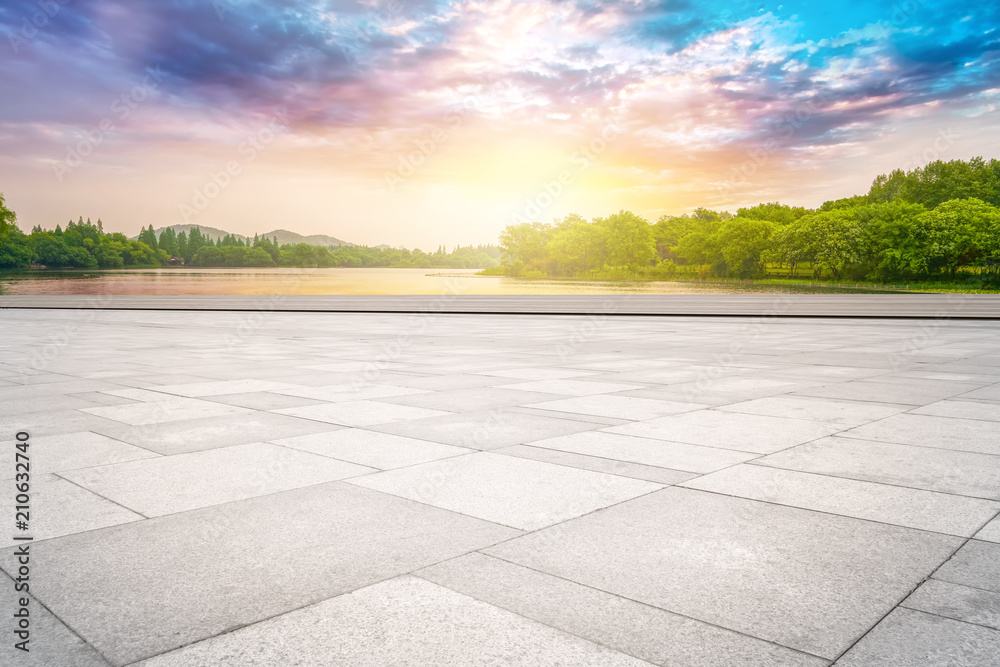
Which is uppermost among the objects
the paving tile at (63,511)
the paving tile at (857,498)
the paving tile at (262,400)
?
the paving tile at (63,511)

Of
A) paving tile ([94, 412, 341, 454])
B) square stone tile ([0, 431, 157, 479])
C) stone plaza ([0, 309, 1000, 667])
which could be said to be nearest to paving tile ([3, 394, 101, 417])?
stone plaza ([0, 309, 1000, 667])

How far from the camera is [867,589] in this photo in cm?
354

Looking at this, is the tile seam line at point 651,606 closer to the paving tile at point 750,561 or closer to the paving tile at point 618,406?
the paving tile at point 750,561

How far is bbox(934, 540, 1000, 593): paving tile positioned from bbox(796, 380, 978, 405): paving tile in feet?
18.1

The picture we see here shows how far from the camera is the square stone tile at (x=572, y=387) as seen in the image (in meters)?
10.1

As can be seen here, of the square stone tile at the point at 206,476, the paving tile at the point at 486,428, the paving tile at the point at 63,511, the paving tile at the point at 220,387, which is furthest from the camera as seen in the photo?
the paving tile at the point at 220,387

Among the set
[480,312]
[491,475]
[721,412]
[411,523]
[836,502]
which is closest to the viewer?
[411,523]

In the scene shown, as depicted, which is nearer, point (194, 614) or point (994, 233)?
point (194, 614)

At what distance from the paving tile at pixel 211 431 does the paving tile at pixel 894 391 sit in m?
6.97

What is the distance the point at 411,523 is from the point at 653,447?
9.87 feet

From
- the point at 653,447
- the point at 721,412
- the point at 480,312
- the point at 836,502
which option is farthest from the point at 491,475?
the point at 480,312

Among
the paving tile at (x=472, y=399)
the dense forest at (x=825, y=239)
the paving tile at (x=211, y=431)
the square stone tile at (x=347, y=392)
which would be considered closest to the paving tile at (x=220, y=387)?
the square stone tile at (x=347, y=392)

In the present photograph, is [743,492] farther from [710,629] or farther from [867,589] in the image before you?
[710,629]

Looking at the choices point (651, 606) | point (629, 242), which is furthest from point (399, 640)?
point (629, 242)
